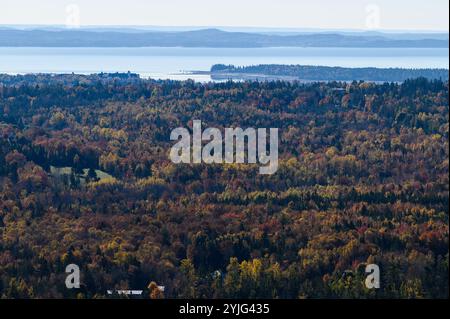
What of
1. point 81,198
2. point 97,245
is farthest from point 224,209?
point 97,245

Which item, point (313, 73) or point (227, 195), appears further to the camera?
point (313, 73)

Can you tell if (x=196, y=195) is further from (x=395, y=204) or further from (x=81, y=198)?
(x=395, y=204)
